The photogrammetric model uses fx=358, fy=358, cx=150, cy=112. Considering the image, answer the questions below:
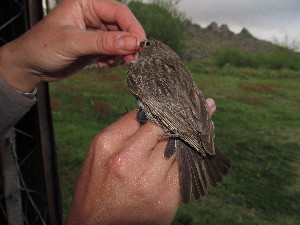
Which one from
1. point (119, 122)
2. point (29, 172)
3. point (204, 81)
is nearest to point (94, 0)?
point (119, 122)

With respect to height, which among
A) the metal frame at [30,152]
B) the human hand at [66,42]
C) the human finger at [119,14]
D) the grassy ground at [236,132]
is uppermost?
the human finger at [119,14]

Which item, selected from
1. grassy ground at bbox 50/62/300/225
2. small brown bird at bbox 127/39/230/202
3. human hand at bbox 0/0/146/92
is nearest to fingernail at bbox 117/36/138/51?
human hand at bbox 0/0/146/92

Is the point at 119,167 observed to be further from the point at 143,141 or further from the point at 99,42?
the point at 99,42

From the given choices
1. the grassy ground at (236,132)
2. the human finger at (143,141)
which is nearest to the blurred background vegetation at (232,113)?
the grassy ground at (236,132)

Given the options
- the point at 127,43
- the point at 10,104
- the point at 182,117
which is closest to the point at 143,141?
the point at 182,117

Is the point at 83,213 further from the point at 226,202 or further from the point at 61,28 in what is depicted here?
the point at 226,202

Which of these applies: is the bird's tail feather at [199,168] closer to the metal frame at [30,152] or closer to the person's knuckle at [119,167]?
the person's knuckle at [119,167]
